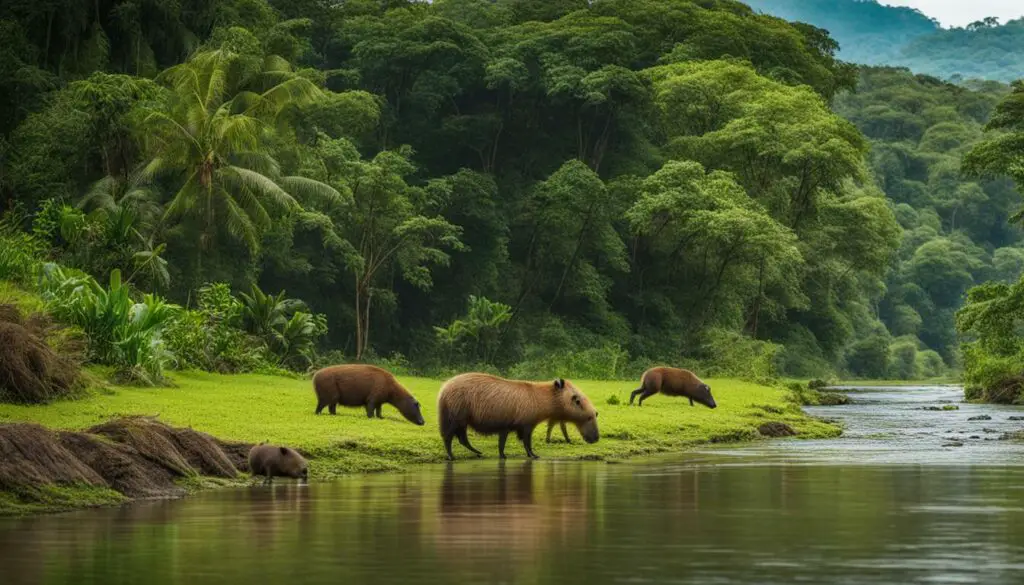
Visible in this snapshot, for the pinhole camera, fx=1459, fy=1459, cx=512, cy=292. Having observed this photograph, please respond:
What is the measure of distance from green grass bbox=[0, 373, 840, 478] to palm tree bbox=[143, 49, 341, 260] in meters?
13.7

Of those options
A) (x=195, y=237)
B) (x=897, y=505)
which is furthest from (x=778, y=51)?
(x=897, y=505)

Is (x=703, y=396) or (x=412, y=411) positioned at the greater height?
(x=703, y=396)

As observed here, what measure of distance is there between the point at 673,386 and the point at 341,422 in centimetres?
1241

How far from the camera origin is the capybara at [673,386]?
1345 inches

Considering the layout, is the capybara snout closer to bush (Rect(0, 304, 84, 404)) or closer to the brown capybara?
the brown capybara

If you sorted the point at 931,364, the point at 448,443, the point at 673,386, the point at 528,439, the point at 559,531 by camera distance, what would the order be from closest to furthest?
the point at 559,531 < the point at 448,443 < the point at 528,439 < the point at 673,386 < the point at 931,364

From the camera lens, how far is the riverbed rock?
30.6 metres

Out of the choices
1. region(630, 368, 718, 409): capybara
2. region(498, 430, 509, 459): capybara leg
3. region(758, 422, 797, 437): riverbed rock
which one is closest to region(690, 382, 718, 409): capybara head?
region(630, 368, 718, 409): capybara

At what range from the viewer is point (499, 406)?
70.1 feet

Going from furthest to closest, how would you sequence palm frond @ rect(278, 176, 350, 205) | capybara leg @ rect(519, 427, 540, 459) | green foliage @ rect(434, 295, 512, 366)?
green foliage @ rect(434, 295, 512, 366) → palm frond @ rect(278, 176, 350, 205) → capybara leg @ rect(519, 427, 540, 459)

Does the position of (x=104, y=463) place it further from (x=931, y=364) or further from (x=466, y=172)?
(x=931, y=364)

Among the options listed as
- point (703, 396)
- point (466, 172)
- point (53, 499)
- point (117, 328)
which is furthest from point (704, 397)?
point (466, 172)

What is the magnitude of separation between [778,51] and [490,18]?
16242mm

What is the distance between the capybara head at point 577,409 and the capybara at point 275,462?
5.02 metres
